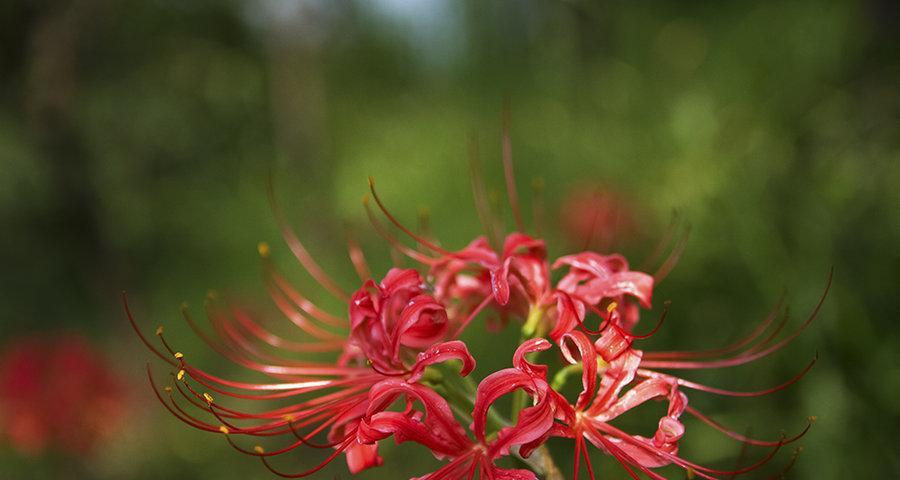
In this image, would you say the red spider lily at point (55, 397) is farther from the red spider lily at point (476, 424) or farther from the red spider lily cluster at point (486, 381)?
the red spider lily at point (476, 424)

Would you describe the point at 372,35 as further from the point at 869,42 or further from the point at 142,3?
the point at 869,42

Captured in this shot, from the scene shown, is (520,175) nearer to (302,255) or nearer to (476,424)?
(302,255)

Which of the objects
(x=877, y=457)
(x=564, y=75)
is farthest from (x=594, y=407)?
(x=564, y=75)

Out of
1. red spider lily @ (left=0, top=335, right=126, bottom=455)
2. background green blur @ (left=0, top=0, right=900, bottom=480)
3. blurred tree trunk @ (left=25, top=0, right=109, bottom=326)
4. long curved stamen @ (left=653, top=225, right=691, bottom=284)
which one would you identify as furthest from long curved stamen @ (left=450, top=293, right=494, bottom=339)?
blurred tree trunk @ (left=25, top=0, right=109, bottom=326)

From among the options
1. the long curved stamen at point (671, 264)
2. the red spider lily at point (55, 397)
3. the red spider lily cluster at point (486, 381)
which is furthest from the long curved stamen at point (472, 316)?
the red spider lily at point (55, 397)

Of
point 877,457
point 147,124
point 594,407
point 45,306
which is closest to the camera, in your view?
point 594,407

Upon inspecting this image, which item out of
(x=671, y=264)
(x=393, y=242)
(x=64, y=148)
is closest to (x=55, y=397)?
(x=64, y=148)
